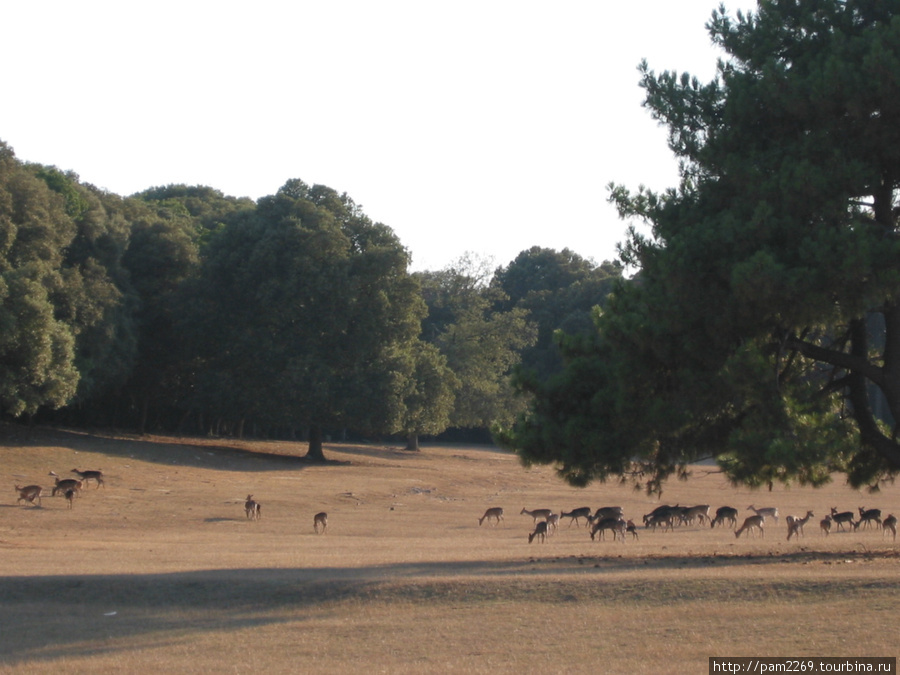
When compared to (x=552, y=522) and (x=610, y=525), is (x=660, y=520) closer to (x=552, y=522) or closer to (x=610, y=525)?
(x=552, y=522)

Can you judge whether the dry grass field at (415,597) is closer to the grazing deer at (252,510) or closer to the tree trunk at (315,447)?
the grazing deer at (252,510)

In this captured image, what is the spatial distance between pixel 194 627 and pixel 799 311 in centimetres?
1051

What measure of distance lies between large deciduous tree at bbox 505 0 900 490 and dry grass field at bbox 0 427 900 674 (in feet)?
7.19

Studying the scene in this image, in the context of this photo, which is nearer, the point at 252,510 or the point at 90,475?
the point at 252,510

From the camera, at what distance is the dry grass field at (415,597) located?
36.6 feet

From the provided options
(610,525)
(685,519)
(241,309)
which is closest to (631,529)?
(610,525)

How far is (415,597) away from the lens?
14.2 meters

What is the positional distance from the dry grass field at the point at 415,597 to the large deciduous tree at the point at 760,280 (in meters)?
2.19

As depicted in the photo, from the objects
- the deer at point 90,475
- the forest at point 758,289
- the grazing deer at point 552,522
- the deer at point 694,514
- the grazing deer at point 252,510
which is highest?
the forest at point 758,289

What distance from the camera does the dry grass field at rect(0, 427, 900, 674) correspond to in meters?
11.1

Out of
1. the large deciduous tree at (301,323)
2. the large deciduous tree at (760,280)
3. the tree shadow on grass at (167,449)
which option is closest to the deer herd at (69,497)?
the tree shadow on grass at (167,449)

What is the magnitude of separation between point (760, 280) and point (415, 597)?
7292 millimetres

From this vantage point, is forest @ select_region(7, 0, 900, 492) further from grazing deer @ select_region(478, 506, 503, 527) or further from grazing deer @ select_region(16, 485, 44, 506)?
grazing deer @ select_region(16, 485, 44, 506)

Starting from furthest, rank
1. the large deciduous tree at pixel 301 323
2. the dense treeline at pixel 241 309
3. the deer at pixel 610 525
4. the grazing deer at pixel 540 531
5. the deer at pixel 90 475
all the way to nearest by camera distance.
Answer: the large deciduous tree at pixel 301 323, the dense treeline at pixel 241 309, the deer at pixel 90 475, the grazing deer at pixel 540 531, the deer at pixel 610 525
